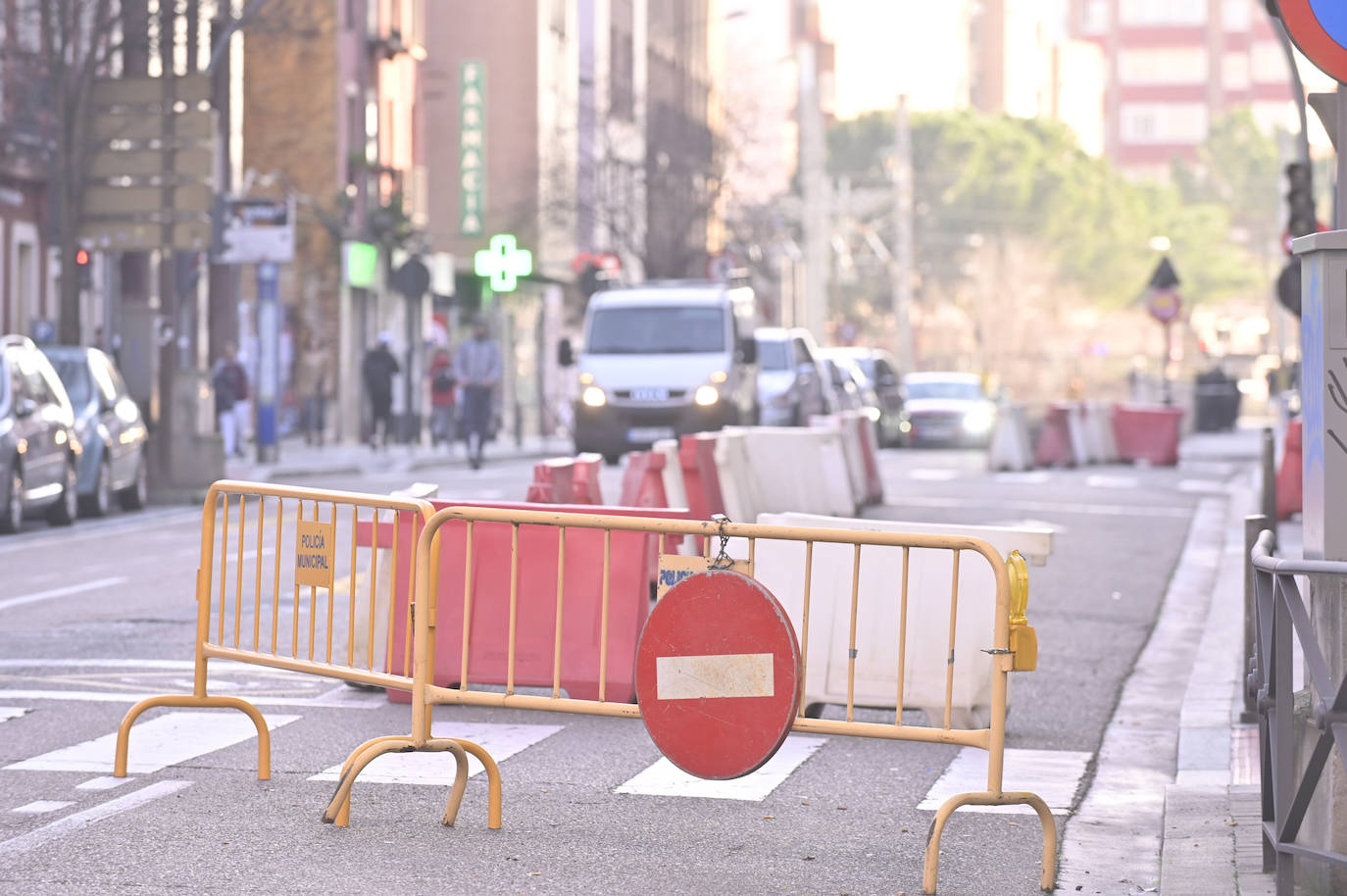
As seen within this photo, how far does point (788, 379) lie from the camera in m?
36.2

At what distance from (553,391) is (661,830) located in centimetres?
5515

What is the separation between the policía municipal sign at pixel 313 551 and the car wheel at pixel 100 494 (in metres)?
14.8

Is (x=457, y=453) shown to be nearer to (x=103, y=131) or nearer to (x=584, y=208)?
(x=103, y=131)

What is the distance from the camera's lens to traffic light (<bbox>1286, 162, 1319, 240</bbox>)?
81.1 feet

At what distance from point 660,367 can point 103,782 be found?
24.2 m

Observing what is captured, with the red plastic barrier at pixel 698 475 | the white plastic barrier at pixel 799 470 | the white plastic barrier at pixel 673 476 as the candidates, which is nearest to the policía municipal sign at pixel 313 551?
the white plastic barrier at pixel 673 476

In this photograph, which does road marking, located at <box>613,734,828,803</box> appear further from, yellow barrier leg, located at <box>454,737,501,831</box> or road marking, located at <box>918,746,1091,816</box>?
yellow barrier leg, located at <box>454,737,501,831</box>

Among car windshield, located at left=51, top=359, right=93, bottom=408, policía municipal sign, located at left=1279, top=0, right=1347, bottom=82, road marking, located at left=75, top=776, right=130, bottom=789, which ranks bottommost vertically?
road marking, located at left=75, top=776, right=130, bottom=789

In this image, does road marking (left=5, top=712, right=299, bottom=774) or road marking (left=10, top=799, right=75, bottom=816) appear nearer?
road marking (left=10, top=799, right=75, bottom=816)

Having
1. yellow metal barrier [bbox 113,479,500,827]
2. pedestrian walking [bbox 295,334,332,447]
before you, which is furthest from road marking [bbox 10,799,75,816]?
pedestrian walking [bbox 295,334,332,447]

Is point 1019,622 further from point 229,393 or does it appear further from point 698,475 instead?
point 229,393

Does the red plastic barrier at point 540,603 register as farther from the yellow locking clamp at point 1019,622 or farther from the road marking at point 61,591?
the road marking at point 61,591

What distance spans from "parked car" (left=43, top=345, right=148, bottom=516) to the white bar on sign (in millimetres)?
16063

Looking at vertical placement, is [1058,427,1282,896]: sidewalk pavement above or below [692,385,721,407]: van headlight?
below
